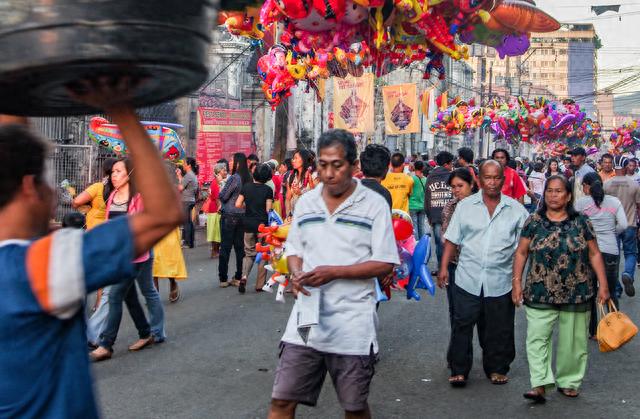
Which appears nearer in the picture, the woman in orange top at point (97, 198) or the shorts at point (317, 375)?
the shorts at point (317, 375)

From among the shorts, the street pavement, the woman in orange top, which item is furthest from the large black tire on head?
the woman in orange top

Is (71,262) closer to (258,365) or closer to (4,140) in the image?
(4,140)

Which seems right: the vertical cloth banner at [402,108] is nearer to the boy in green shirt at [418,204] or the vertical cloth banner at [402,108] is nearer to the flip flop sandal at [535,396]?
the boy in green shirt at [418,204]

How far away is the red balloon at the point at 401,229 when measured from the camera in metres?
6.72

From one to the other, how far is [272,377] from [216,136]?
13779mm

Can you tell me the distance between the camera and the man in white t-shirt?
4258mm

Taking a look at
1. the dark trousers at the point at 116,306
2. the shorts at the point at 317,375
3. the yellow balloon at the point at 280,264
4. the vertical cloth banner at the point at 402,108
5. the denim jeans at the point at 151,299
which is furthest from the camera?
the vertical cloth banner at the point at 402,108

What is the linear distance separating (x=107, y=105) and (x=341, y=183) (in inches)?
97.2

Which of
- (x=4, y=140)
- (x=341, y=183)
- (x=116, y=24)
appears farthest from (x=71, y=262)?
(x=341, y=183)

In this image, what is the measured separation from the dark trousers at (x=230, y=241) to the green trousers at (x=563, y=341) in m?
5.92

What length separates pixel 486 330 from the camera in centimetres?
672

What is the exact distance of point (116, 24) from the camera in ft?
5.86

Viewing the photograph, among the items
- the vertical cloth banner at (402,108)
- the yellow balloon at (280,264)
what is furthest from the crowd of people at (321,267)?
the vertical cloth banner at (402,108)

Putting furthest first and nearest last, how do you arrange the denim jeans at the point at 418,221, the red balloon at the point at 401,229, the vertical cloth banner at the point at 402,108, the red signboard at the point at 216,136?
the vertical cloth banner at the point at 402,108 < the red signboard at the point at 216,136 < the denim jeans at the point at 418,221 < the red balloon at the point at 401,229
